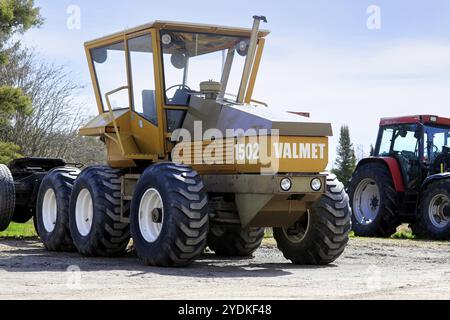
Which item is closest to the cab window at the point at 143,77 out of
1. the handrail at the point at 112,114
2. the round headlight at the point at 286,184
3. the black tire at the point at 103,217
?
the handrail at the point at 112,114

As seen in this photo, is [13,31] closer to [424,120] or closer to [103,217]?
[424,120]

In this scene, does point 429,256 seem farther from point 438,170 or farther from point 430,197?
point 438,170

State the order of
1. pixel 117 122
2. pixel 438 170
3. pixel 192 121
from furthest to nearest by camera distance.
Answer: pixel 438 170, pixel 117 122, pixel 192 121

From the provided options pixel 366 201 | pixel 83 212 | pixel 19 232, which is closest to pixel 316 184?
pixel 83 212

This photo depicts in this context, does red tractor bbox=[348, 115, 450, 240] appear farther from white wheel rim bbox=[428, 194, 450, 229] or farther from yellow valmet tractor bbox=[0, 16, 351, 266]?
yellow valmet tractor bbox=[0, 16, 351, 266]

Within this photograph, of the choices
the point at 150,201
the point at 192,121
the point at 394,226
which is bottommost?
the point at 394,226

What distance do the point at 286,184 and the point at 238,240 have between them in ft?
9.75

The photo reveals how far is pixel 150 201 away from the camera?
11.0 m

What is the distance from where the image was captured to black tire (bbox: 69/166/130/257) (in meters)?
12.1

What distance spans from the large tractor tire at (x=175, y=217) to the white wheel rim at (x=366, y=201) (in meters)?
9.53

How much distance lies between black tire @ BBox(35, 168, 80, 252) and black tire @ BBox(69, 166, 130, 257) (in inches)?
30.9
